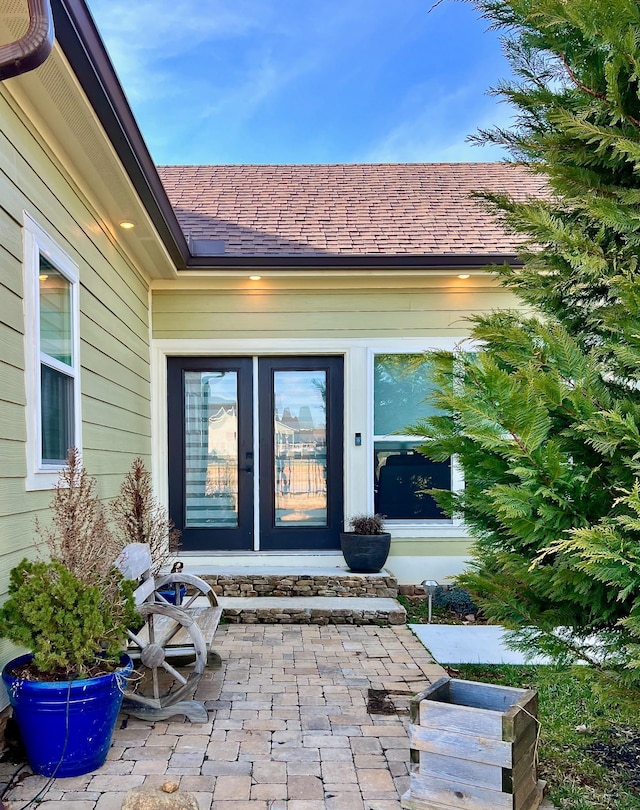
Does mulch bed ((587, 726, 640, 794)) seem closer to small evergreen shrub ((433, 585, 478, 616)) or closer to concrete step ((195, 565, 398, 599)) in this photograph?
small evergreen shrub ((433, 585, 478, 616))

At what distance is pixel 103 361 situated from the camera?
4.64 metres

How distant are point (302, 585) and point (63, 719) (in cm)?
323

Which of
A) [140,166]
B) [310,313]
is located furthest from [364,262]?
[140,166]

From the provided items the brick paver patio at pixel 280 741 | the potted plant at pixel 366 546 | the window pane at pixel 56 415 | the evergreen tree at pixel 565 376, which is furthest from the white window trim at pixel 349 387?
the evergreen tree at pixel 565 376

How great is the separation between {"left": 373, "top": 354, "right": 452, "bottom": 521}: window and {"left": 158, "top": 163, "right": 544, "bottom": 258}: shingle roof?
118cm

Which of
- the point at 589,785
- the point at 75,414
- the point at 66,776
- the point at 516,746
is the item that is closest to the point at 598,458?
the point at 516,746

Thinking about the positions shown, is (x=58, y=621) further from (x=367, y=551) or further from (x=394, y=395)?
(x=394, y=395)

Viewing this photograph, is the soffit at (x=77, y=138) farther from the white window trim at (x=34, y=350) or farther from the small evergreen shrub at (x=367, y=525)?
the small evergreen shrub at (x=367, y=525)

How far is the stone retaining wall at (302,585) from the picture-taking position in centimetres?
561

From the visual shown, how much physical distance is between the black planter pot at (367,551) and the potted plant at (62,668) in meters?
3.20

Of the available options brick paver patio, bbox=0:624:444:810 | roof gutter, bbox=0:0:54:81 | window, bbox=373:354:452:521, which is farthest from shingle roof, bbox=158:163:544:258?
roof gutter, bbox=0:0:54:81

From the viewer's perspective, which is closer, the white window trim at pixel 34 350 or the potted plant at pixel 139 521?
the white window trim at pixel 34 350

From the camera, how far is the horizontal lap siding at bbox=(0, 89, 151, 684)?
117 inches

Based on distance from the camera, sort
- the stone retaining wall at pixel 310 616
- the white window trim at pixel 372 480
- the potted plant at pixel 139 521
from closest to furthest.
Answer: the potted plant at pixel 139 521 → the stone retaining wall at pixel 310 616 → the white window trim at pixel 372 480
